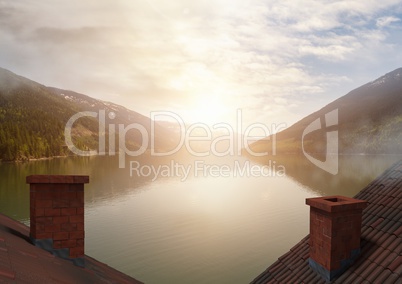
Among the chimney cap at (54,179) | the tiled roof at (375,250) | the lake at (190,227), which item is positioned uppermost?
the chimney cap at (54,179)

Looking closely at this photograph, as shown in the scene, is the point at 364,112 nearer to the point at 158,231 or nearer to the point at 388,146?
the point at 388,146

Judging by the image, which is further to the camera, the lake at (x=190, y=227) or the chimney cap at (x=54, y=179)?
the lake at (x=190, y=227)

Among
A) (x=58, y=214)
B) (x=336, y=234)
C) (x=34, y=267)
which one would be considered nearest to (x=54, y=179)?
(x=58, y=214)

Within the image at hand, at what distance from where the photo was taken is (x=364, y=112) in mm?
172375

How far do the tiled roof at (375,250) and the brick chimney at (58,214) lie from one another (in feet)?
14.3

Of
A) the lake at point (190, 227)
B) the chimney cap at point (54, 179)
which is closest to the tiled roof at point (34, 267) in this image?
the chimney cap at point (54, 179)

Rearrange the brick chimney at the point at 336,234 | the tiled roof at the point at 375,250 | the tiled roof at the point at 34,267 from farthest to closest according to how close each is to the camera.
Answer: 1. the brick chimney at the point at 336,234
2. the tiled roof at the point at 375,250
3. the tiled roof at the point at 34,267

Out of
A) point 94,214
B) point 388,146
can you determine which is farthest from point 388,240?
point 388,146

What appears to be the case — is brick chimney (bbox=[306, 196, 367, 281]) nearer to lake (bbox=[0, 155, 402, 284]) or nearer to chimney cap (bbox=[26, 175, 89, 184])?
chimney cap (bbox=[26, 175, 89, 184])

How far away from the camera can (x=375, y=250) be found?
16.8 ft

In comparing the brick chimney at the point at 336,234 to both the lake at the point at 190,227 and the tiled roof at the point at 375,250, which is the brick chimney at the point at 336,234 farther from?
the lake at the point at 190,227

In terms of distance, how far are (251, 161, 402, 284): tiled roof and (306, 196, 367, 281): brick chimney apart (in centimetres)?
17

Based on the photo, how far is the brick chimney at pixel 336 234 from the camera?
4.96 m

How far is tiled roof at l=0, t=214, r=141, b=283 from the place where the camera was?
287 cm
